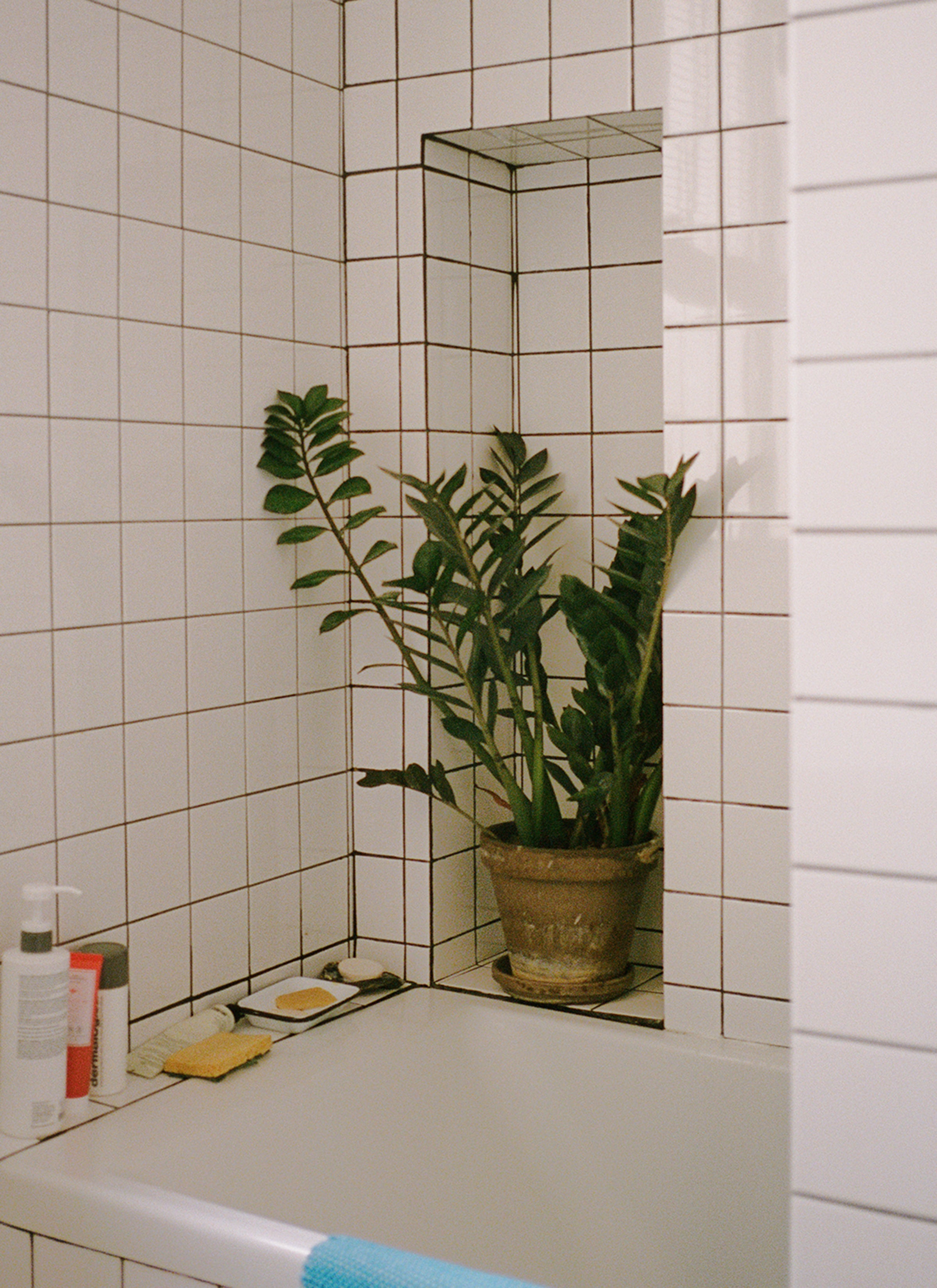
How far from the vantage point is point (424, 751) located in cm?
225

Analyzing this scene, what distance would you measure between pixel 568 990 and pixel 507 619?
585 mm

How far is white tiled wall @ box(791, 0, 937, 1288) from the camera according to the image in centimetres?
78

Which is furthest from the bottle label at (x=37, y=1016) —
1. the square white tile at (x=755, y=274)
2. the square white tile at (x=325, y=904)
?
the square white tile at (x=755, y=274)

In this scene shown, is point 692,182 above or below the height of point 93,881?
above

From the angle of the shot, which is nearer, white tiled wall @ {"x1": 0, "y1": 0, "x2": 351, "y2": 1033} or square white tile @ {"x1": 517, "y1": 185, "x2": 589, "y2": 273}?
white tiled wall @ {"x1": 0, "y1": 0, "x2": 351, "y2": 1033}

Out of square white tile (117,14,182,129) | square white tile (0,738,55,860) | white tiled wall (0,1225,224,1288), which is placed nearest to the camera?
white tiled wall (0,1225,224,1288)

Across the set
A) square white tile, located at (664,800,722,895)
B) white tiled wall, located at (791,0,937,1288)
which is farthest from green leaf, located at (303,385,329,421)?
white tiled wall, located at (791,0,937,1288)

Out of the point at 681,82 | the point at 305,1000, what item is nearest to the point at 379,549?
the point at 305,1000

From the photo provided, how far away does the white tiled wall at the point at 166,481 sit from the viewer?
1.74 metres

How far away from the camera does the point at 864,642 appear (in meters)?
0.81

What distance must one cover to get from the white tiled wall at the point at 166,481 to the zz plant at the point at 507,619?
0.11 meters

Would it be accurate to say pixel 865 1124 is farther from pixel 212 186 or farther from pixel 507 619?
pixel 212 186

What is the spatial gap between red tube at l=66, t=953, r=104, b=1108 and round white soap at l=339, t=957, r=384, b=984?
1.89ft

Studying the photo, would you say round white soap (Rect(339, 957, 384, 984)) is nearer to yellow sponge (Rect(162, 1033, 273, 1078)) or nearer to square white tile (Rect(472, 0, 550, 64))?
yellow sponge (Rect(162, 1033, 273, 1078))
